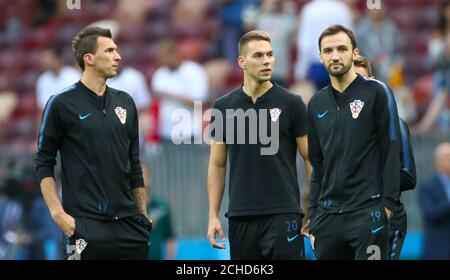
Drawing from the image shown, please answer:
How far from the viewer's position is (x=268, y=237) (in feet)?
34.2

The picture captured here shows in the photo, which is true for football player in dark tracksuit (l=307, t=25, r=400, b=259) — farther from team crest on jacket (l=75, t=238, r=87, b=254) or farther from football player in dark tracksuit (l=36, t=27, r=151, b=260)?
team crest on jacket (l=75, t=238, r=87, b=254)

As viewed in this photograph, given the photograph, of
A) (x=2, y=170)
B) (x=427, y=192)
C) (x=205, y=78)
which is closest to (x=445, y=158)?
(x=427, y=192)

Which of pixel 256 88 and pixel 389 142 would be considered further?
pixel 256 88

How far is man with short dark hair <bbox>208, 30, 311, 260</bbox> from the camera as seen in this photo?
411 inches

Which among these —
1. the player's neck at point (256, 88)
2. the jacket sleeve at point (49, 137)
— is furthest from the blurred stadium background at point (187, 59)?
the jacket sleeve at point (49, 137)

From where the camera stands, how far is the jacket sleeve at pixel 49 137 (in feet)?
33.6

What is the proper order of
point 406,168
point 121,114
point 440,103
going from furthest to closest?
1. point 440,103
2. point 121,114
3. point 406,168

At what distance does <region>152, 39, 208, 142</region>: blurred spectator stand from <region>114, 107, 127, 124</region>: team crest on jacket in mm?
5542

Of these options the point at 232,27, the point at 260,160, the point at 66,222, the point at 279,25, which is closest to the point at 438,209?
the point at 279,25

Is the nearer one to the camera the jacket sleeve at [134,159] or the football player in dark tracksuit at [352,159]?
the football player in dark tracksuit at [352,159]

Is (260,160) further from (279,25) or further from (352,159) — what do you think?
(279,25)

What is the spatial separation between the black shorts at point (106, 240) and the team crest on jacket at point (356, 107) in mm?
1807

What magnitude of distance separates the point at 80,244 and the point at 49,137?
83 cm

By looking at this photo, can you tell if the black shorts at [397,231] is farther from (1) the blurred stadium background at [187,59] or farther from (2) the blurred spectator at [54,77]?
(2) the blurred spectator at [54,77]
